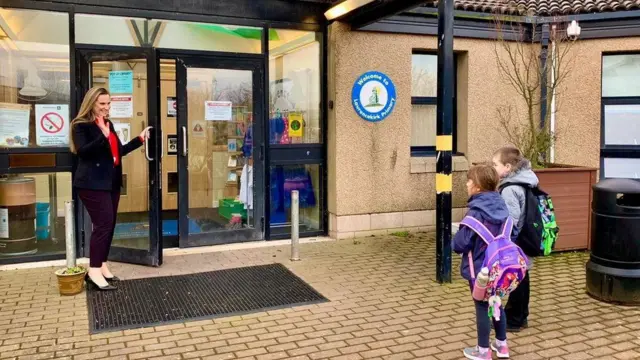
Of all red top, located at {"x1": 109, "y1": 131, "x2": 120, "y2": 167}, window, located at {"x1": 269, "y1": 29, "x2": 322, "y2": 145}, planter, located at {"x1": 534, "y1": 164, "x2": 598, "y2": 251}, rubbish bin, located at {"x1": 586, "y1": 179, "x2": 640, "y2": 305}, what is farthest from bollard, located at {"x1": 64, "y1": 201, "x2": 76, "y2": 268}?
planter, located at {"x1": 534, "y1": 164, "x2": 598, "y2": 251}

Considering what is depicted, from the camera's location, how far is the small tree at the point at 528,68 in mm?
8586

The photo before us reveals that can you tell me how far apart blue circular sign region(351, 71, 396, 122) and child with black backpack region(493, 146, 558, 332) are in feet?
11.7

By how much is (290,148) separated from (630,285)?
441 centimetres

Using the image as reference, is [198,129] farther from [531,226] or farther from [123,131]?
[531,226]

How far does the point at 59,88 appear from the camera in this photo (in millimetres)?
6605

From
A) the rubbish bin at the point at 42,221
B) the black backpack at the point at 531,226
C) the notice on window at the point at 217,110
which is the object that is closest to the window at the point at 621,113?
the black backpack at the point at 531,226

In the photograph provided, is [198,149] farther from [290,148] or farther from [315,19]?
[315,19]

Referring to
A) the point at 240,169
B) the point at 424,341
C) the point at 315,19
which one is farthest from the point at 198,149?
the point at 424,341

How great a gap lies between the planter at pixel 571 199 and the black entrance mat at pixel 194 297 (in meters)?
3.39

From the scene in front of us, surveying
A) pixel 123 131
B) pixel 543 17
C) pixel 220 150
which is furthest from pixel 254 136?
pixel 543 17

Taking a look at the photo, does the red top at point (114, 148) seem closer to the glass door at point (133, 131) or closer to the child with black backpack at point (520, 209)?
the glass door at point (133, 131)

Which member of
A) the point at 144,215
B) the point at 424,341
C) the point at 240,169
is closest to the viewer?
the point at 424,341

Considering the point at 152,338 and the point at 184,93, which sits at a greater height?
the point at 184,93

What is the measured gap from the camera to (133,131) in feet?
22.4
